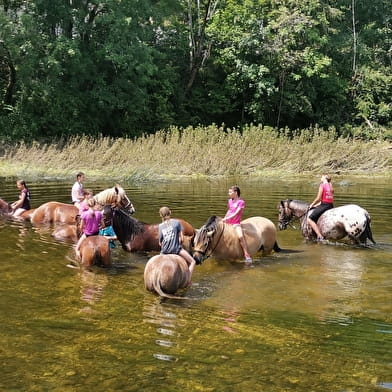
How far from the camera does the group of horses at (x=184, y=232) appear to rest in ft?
29.2

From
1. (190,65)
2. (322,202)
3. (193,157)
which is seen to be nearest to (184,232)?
(322,202)

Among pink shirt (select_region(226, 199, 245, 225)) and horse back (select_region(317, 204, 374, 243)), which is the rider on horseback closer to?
horse back (select_region(317, 204, 374, 243))

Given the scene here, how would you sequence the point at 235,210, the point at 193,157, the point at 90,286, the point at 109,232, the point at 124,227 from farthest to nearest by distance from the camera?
1. the point at 193,157
2. the point at 109,232
3. the point at 124,227
4. the point at 235,210
5. the point at 90,286

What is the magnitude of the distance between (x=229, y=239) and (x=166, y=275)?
2770mm

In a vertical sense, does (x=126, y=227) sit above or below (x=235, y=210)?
below

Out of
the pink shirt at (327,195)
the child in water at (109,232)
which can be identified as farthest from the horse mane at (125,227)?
the pink shirt at (327,195)

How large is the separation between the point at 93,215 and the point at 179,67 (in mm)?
36061

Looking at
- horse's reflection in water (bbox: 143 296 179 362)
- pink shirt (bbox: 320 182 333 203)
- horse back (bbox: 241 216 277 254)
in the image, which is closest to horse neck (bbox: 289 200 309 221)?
pink shirt (bbox: 320 182 333 203)

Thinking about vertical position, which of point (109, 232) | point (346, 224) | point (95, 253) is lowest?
point (95, 253)

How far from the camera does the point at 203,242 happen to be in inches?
413

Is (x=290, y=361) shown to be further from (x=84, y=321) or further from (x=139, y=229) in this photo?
(x=139, y=229)

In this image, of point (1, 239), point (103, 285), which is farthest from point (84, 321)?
point (1, 239)

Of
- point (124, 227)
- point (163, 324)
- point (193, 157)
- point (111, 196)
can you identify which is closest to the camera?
point (163, 324)

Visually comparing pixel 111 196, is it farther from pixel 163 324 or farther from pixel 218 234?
pixel 163 324
